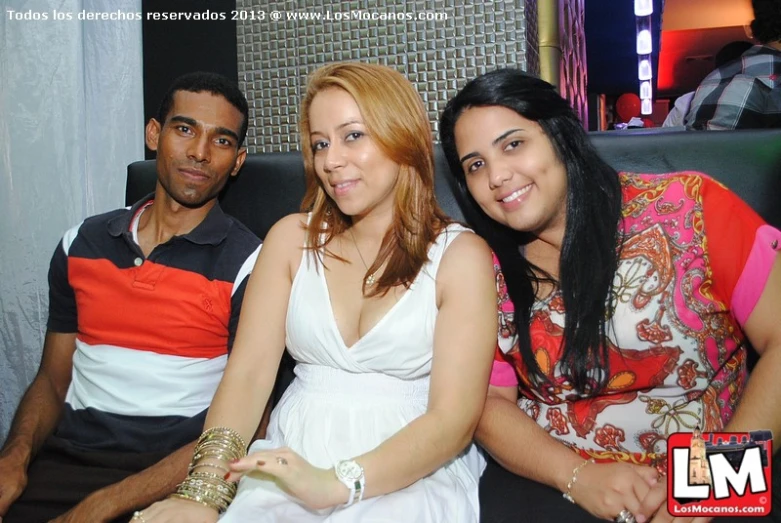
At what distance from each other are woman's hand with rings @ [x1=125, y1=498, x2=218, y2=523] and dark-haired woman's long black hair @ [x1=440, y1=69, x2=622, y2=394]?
2.44 ft

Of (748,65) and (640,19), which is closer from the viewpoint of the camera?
(748,65)

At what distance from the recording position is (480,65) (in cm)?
228

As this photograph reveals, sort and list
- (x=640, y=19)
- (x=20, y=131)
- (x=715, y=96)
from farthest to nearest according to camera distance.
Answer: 1. (x=640, y=19)
2. (x=20, y=131)
3. (x=715, y=96)

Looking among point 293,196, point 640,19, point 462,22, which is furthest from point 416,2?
point 640,19

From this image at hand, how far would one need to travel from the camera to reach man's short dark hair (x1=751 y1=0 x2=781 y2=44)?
8.40 feet

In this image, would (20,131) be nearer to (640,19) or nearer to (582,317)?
(582,317)

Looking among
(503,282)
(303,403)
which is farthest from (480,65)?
(303,403)

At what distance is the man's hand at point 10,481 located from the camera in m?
1.74

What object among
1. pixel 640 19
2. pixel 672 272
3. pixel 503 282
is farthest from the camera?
pixel 640 19

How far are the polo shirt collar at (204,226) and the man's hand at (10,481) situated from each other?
64cm

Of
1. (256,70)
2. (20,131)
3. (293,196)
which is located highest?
(256,70)

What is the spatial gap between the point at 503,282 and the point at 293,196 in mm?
716

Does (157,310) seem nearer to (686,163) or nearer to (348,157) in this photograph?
(348,157)

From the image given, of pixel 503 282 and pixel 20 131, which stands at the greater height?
pixel 20 131
